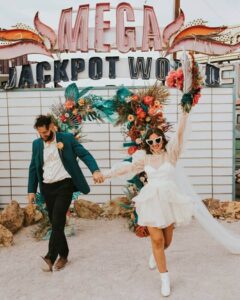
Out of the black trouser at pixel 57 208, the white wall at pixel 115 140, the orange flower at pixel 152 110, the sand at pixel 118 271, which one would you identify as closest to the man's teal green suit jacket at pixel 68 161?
the black trouser at pixel 57 208

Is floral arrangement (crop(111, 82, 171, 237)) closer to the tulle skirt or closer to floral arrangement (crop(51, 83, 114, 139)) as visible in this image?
floral arrangement (crop(51, 83, 114, 139))

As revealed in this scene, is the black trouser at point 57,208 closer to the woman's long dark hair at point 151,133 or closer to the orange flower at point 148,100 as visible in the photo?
the woman's long dark hair at point 151,133

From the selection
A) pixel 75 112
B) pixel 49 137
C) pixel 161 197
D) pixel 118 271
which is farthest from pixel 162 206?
pixel 75 112

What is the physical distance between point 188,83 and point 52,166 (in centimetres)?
178

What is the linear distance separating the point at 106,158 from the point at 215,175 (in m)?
2.23

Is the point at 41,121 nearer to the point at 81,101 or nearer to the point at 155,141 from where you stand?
the point at 155,141

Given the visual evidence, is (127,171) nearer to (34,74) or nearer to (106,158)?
(106,158)

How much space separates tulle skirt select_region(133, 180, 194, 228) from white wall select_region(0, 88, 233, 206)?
12.6ft

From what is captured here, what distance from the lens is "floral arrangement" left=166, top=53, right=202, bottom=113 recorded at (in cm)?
384

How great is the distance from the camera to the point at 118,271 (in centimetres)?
433

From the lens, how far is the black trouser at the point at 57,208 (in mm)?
4258

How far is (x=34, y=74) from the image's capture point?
750cm

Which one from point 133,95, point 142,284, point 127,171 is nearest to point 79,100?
point 133,95

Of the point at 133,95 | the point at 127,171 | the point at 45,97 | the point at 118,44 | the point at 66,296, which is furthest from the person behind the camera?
the point at 45,97
